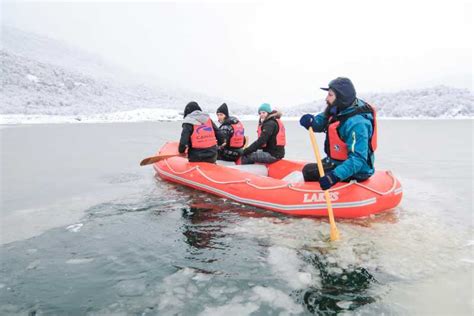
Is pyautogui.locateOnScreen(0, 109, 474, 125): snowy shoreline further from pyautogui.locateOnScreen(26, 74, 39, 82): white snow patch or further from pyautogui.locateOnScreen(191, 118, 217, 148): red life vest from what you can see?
pyautogui.locateOnScreen(191, 118, 217, 148): red life vest

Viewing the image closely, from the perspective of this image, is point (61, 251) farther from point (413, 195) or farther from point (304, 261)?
Answer: point (413, 195)

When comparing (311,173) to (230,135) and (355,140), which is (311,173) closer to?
(355,140)

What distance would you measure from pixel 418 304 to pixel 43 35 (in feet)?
351

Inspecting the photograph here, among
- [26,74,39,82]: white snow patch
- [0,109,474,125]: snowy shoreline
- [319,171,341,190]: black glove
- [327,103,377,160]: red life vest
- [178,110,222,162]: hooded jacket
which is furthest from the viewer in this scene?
[26,74,39,82]: white snow patch

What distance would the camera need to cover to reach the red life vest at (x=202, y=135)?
22.7 ft

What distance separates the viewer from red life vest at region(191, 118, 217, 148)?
272 inches

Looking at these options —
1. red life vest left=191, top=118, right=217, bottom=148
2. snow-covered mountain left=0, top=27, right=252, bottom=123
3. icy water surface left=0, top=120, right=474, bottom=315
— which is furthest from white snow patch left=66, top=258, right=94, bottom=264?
snow-covered mountain left=0, top=27, right=252, bottom=123

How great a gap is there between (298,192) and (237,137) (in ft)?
9.28

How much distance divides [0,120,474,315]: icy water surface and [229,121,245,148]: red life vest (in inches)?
63.3

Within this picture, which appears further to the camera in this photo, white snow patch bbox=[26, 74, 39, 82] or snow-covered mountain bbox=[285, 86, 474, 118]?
white snow patch bbox=[26, 74, 39, 82]

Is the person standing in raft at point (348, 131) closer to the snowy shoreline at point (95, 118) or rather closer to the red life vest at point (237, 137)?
the red life vest at point (237, 137)

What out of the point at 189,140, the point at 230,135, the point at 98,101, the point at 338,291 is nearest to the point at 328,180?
the point at 338,291

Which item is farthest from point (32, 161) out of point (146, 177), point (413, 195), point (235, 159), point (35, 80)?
point (35, 80)

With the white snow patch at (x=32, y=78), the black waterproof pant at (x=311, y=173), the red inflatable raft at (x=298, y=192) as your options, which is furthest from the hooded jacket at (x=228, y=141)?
the white snow patch at (x=32, y=78)
